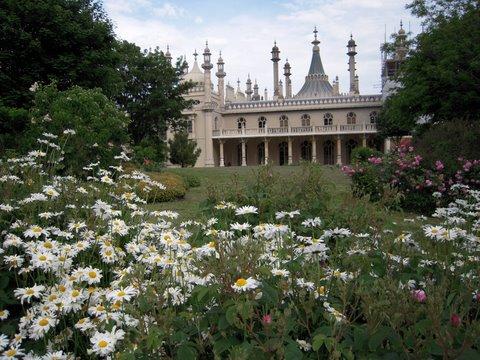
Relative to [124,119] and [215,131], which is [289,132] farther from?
[124,119]

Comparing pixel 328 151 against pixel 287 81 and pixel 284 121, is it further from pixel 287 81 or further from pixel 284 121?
pixel 287 81

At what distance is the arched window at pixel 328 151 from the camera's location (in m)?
46.2

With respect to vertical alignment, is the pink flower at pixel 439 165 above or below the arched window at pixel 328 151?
below

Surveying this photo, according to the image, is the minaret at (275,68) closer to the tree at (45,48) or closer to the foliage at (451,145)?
the tree at (45,48)

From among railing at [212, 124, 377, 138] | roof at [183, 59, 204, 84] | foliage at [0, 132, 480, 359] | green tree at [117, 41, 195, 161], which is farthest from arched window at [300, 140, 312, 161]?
foliage at [0, 132, 480, 359]

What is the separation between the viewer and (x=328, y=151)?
46688mm

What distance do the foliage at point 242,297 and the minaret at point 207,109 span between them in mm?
42835

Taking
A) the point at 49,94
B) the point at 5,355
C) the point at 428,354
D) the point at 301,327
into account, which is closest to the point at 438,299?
the point at 428,354

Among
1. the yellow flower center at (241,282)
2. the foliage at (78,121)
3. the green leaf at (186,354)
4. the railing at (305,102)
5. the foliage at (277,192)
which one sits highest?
the railing at (305,102)

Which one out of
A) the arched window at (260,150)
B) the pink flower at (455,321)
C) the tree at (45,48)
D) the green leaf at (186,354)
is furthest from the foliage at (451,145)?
the arched window at (260,150)

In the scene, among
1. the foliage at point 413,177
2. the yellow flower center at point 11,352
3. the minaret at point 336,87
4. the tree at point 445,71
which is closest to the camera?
the yellow flower center at point 11,352

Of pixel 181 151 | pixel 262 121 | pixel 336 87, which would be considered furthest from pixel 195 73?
pixel 181 151

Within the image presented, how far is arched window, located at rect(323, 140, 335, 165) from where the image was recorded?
4625 centimetres

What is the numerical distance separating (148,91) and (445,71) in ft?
55.6
